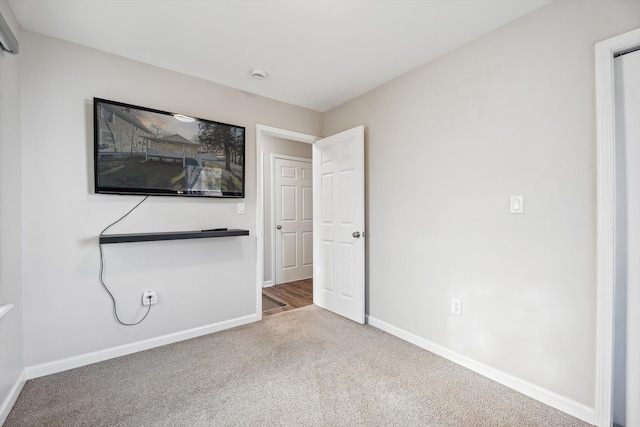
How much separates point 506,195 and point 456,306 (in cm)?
91

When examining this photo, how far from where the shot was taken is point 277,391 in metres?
1.88

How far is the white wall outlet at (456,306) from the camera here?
2.24 metres

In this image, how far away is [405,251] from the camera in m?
2.66

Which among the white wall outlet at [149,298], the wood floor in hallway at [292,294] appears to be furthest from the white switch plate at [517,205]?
the white wall outlet at [149,298]

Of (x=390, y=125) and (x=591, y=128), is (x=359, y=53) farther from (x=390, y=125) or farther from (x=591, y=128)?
(x=591, y=128)

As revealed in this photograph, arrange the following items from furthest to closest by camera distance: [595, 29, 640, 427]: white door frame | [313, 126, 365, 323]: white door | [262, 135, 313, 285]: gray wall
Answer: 1. [262, 135, 313, 285]: gray wall
2. [313, 126, 365, 323]: white door
3. [595, 29, 640, 427]: white door frame

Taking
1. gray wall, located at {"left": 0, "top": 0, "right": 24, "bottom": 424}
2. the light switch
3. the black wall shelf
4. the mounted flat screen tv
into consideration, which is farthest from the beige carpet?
the mounted flat screen tv

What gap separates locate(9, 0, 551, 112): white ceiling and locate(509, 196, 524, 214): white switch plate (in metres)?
1.16

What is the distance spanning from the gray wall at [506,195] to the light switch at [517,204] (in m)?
0.03

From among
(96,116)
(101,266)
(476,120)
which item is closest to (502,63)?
(476,120)

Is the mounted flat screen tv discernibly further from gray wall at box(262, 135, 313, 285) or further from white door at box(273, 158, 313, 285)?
white door at box(273, 158, 313, 285)

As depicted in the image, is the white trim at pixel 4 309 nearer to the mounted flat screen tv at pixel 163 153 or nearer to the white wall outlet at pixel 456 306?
the mounted flat screen tv at pixel 163 153

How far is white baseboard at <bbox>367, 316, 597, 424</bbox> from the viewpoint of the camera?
1643mm

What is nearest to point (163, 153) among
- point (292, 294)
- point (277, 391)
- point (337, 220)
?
point (337, 220)
